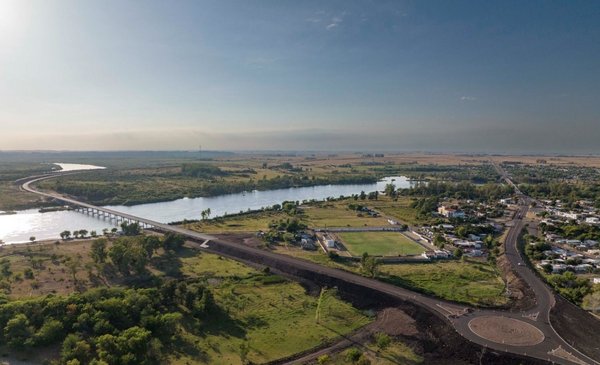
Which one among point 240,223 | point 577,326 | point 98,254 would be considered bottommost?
point 577,326

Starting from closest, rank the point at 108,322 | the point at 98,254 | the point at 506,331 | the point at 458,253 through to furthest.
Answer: the point at 108,322, the point at 506,331, the point at 98,254, the point at 458,253

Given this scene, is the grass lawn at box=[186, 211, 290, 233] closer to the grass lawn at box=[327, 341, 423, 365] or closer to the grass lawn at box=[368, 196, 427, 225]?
the grass lawn at box=[368, 196, 427, 225]

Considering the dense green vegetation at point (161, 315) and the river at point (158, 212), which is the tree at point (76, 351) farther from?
the river at point (158, 212)

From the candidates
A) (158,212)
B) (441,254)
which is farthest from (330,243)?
(158,212)

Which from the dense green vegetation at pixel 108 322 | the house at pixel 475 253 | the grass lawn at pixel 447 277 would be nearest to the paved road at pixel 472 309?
the grass lawn at pixel 447 277

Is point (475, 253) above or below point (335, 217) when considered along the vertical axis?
below

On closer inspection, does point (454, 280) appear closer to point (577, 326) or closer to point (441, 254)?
point (441, 254)

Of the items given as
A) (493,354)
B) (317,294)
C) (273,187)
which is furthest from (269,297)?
(273,187)
